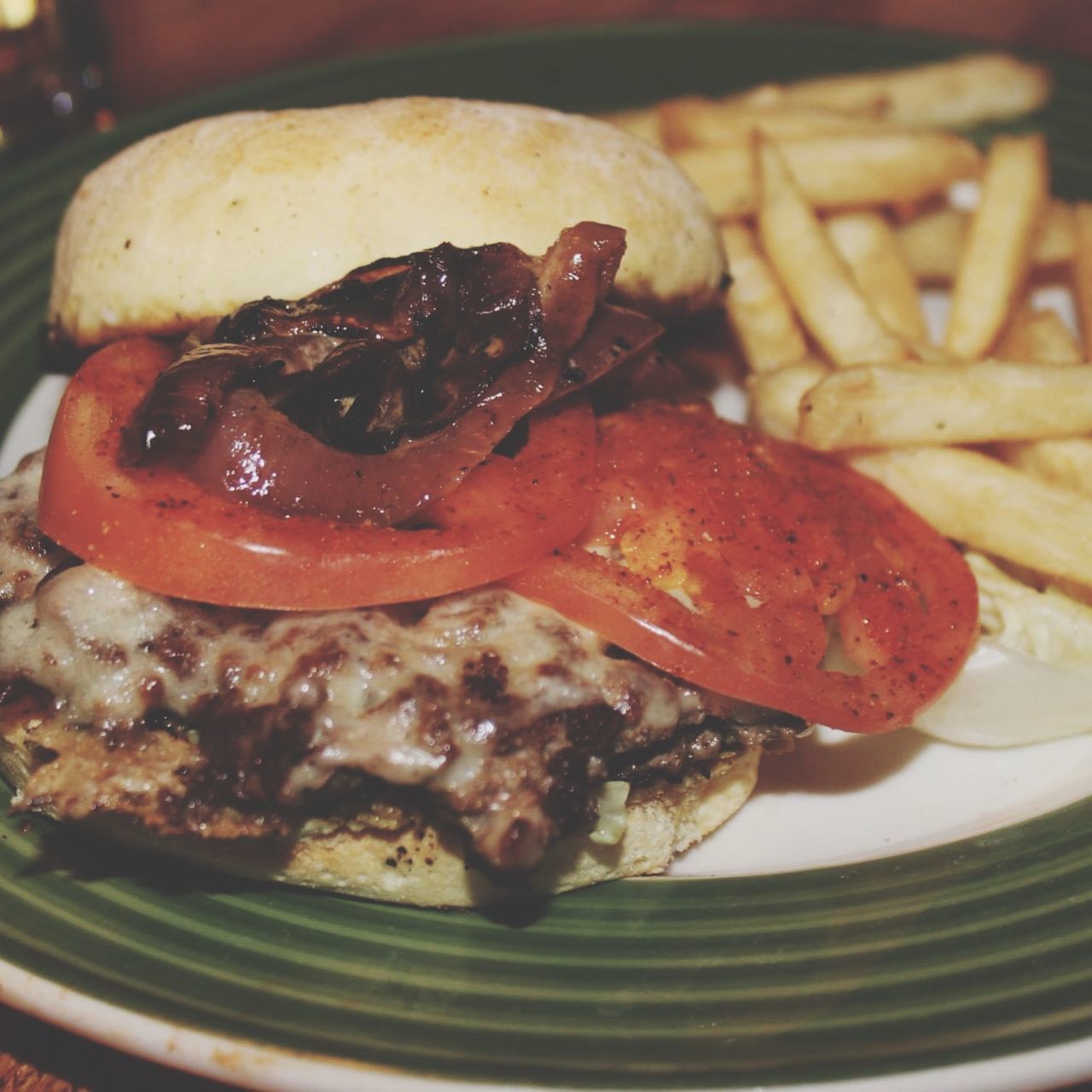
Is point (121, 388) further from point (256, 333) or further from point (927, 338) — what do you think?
point (927, 338)

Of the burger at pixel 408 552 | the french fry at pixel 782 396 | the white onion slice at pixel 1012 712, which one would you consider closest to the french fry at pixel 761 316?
the french fry at pixel 782 396

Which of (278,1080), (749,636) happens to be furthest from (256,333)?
(278,1080)

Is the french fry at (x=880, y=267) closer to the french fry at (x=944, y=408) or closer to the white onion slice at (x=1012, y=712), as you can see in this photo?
the french fry at (x=944, y=408)

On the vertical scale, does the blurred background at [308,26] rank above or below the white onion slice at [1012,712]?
above

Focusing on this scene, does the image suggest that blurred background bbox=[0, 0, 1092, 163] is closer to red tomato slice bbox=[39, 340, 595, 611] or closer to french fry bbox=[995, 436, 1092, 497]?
french fry bbox=[995, 436, 1092, 497]

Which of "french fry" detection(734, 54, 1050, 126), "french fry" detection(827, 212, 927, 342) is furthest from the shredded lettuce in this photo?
"french fry" detection(734, 54, 1050, 126)
